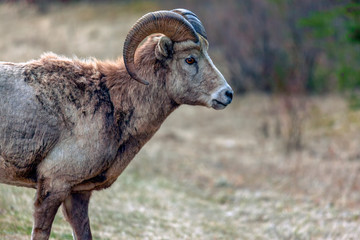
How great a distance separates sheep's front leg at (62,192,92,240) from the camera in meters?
6.11

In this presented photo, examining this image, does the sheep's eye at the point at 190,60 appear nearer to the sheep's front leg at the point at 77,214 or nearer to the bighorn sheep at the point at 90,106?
the bighorn sheep at the point at 90,106

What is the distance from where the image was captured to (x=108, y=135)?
5.89 meters

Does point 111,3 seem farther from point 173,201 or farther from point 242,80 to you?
point 173,201

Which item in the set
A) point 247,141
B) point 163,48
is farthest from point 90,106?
point 247,141

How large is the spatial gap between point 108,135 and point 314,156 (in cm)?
→ 966

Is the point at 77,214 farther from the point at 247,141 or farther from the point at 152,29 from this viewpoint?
the point at 247,141

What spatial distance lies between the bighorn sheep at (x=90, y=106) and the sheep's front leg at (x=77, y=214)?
0.04 feet

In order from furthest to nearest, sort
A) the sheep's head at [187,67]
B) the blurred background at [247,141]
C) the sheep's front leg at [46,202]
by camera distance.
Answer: the blurred background at [247,141] → the sheep's head at [187,67] → the sheep's front leg at [46,202]

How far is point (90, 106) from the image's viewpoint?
234 inches

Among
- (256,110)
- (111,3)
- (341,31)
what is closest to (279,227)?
(341,31)

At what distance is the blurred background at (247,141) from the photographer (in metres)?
9.16

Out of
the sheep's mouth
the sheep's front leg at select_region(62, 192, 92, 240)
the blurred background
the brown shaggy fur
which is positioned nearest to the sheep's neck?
the brown shaggy fur

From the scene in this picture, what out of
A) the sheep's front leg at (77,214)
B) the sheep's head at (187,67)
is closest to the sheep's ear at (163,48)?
the sheep's head at (187,67)

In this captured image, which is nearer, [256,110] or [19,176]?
[19,176]
